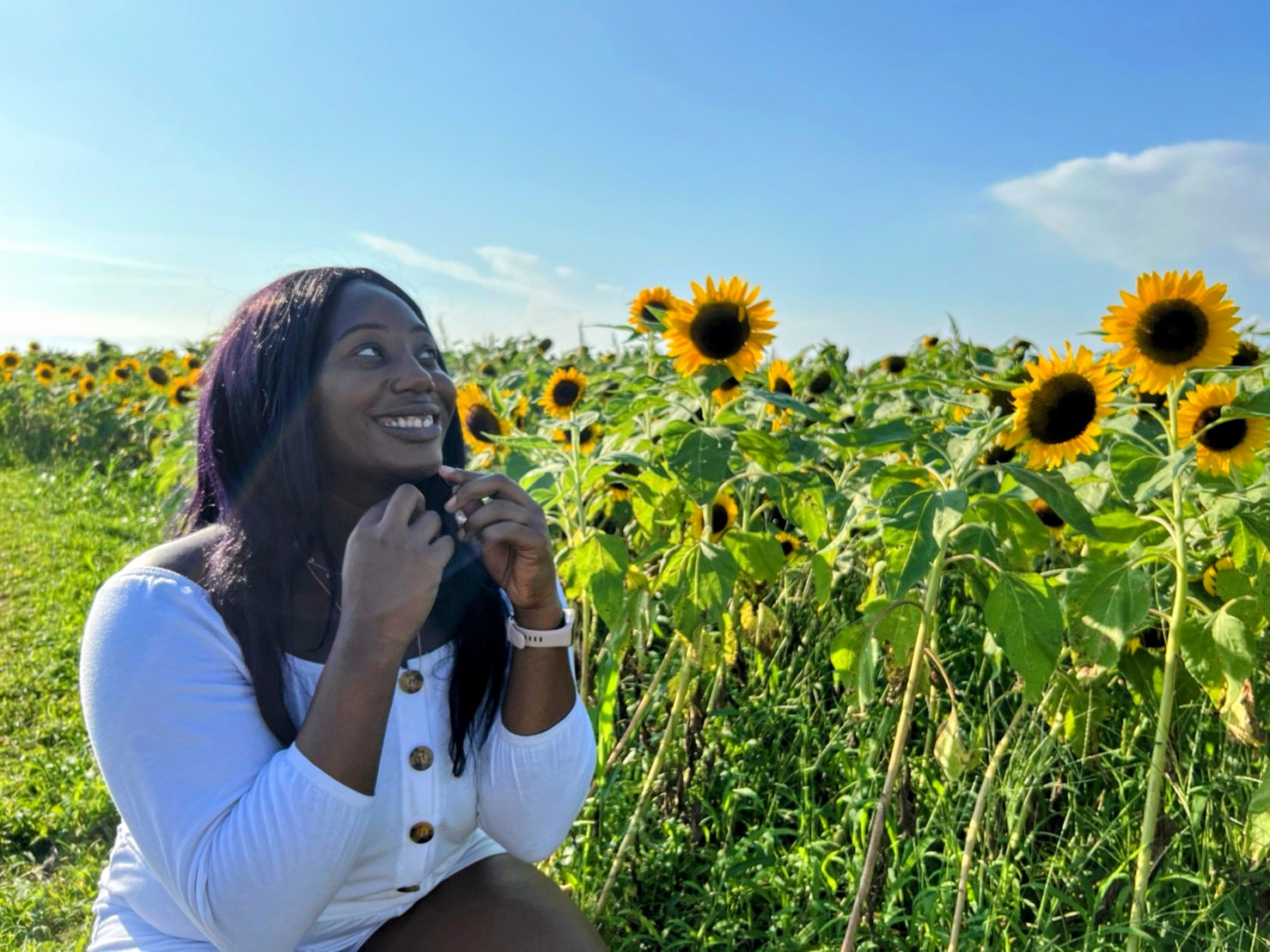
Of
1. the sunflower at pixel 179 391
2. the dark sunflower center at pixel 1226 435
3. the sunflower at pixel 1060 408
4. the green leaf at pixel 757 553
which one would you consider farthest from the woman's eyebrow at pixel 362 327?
the sunflower at pixel 179 391

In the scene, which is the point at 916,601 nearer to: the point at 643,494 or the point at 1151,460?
the point at 1151,460

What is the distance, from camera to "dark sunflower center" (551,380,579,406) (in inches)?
134

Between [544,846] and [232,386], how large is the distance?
0.85 m

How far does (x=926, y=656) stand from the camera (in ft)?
6.31

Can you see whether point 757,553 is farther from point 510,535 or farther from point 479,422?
point 479,422

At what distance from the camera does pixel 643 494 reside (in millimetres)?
2229

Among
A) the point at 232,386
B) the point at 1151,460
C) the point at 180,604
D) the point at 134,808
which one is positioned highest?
the point at 1151,460

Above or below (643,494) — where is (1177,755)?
below

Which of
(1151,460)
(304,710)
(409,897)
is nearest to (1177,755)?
(1151,460)

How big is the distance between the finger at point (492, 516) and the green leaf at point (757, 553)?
68 centimetres

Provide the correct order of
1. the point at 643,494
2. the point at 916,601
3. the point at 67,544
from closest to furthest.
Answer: the point at 916,601
the point at 643,494
the point at 67,544

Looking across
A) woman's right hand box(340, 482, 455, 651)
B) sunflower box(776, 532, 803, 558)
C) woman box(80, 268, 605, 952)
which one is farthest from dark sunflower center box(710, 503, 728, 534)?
woman's right hand box(340, 482, 455, 651)

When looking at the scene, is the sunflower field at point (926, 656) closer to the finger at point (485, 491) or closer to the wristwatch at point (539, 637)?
the wristwatch at point (539, 637)

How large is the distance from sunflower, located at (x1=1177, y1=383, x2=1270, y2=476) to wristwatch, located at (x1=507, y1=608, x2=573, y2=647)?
1.13 m
